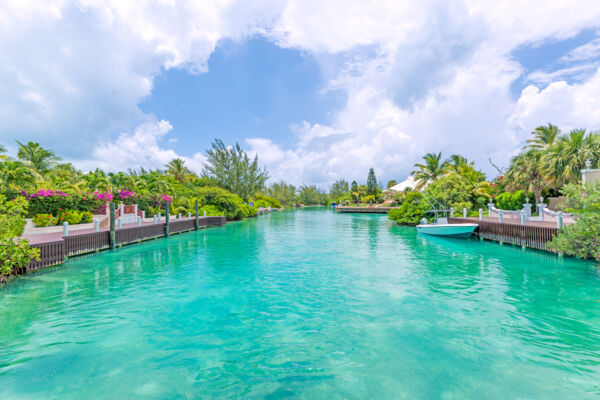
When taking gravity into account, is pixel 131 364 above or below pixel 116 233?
below

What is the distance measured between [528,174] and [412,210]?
34.0ft

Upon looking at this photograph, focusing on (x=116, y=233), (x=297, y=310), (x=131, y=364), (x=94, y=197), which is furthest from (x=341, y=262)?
(x=94, y=197)

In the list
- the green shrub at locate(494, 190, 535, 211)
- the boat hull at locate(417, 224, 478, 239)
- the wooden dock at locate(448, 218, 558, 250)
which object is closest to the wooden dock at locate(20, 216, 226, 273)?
the boat hull at locate(417, 224, 478, 239)

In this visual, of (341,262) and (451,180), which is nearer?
(341,262)

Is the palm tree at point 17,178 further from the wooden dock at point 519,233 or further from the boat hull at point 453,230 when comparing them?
the wooden dock at point 519,233

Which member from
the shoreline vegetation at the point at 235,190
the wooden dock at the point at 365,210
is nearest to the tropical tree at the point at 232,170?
the shoreline vegetation at the point at 235,190

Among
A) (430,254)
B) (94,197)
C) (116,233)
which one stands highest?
(94,197)

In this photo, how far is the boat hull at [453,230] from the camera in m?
19.8

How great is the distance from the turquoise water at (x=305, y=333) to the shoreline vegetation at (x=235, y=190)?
2103mm

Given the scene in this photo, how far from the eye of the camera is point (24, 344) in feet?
19.0

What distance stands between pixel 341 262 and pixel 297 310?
634 centimetres

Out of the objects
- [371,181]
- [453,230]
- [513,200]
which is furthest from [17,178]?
[371,181]

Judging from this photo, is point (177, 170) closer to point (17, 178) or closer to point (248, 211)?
point (248, 211)

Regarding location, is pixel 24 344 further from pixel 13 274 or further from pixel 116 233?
pixel 116 233
